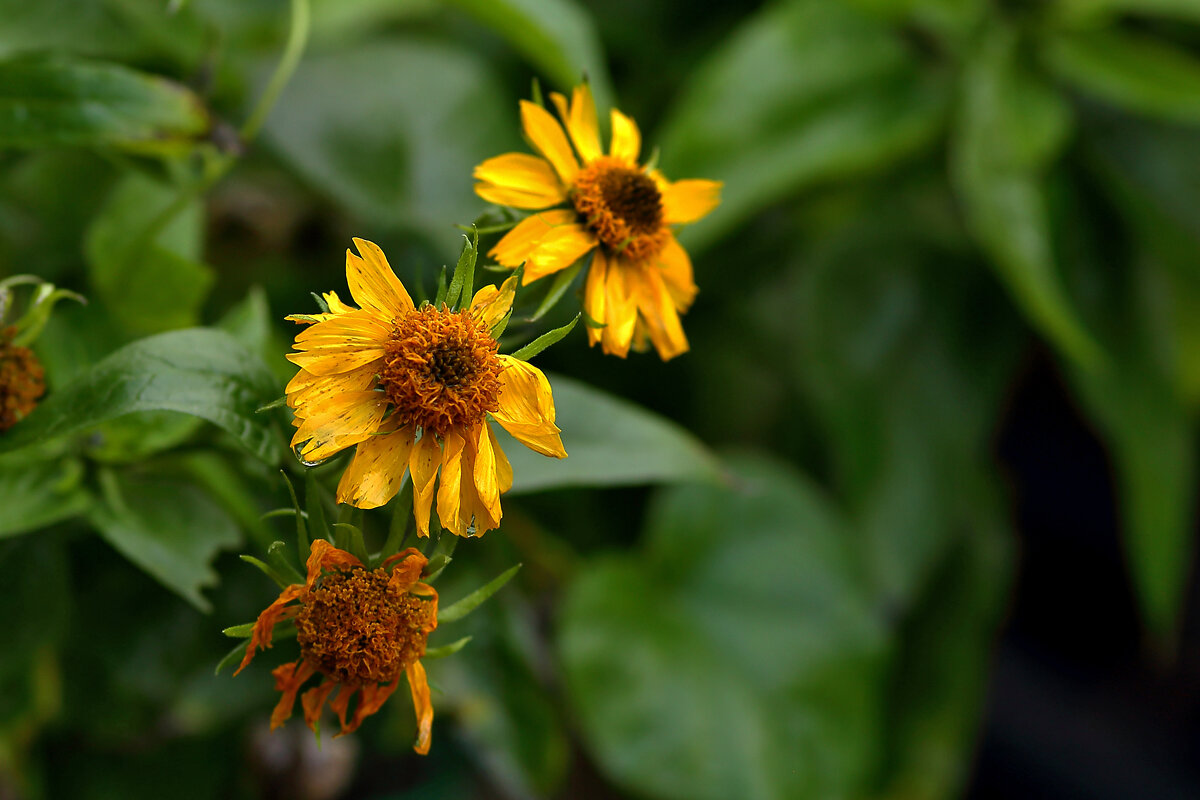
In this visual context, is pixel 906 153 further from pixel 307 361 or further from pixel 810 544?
pixel 307 361

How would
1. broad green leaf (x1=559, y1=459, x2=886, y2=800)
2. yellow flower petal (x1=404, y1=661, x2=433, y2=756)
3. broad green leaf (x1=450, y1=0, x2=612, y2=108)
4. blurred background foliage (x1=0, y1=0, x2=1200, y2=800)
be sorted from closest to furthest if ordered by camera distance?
yellow flower petal (x1=404, y1=661, x2=433, y2=756) < blurred background foliage (x1=0, y1=0, x2=1200, y2=800) < broad green leaf (x1=450, y1=0, x2=612, y2=108) < broad green leaf (x1=559, y1=459, x2=886, y2=800)

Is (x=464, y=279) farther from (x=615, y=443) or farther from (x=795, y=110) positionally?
(x=795, y=110)

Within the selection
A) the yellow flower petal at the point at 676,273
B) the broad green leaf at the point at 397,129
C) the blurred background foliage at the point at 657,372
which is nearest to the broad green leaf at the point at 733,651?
the blurred background foliage at the point at 657,372

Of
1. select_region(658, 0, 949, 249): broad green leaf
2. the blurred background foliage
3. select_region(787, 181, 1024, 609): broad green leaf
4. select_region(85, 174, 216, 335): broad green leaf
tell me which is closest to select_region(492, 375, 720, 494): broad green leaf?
the blurred background foliage

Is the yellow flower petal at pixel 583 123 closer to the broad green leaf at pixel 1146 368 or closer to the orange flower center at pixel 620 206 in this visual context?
the orange flower center at pixel 620 206

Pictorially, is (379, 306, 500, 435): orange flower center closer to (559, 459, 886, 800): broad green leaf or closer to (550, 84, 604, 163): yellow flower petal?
(550, 84, 604, 163): yellow flower petal

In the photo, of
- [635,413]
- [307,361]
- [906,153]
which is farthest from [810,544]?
[307,361]
